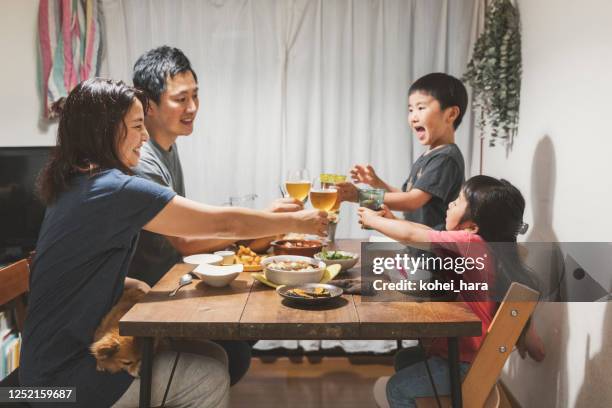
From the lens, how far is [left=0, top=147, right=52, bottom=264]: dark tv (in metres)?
2.67

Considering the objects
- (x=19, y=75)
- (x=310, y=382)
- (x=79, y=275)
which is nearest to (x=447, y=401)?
(x=79, y=275)

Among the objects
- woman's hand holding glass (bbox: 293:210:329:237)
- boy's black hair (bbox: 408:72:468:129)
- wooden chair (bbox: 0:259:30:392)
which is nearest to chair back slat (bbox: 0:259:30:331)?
wooden chair (bbox: 0:259:30:392)

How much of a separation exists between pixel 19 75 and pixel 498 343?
2.78m

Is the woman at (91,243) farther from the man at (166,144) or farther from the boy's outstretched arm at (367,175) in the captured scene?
the boy's outstretched arm at (367,175)

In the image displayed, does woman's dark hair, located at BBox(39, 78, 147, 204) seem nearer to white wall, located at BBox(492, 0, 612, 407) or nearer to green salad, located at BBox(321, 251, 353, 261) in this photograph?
green salad, located at BBox(321, 251, 353, 261)

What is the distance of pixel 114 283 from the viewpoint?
4.99 ft

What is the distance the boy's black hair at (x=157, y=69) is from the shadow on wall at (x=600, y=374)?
1.76 metres

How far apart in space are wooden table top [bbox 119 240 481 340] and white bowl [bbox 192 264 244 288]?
0.10m

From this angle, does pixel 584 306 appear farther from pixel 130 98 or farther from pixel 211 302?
pixel 130 98

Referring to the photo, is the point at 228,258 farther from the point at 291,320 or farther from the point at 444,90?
the point at 444,90

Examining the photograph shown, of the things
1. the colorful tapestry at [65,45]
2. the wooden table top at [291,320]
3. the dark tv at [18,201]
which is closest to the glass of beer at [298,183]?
the wooden table top at [291,320]

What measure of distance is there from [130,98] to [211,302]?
24.2 inches

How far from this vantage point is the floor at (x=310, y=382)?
275 cm

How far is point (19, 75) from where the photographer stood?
9.86ft
